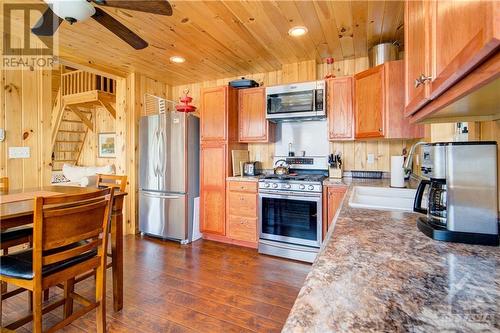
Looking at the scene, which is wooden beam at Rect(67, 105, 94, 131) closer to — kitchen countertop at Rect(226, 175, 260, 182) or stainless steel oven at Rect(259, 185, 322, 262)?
kitchen countertop at Rect(226, 175, 260, 182)

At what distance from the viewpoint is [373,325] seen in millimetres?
439

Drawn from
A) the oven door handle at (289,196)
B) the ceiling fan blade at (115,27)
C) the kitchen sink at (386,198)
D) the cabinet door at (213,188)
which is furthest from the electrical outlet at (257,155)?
the ceiling fan blade at (115,27)

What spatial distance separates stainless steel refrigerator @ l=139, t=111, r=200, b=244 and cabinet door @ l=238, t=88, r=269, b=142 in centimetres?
69

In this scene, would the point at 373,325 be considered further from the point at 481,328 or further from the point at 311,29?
the point at 311,29

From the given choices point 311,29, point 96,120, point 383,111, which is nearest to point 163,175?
point 311,29

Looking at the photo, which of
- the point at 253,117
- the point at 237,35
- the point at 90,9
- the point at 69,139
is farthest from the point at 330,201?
the point at 69,139

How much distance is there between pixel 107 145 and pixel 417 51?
7042 millimetres

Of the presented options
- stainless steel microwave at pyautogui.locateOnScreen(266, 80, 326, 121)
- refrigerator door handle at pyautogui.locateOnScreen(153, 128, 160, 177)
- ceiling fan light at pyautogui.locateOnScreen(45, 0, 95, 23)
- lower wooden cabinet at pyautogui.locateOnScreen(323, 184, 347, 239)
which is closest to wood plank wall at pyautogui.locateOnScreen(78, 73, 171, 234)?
refrigerator door handle at pyautogui.locateOnScreen(153, 128, 160, 177)

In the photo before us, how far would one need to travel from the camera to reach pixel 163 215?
3518 millimetres

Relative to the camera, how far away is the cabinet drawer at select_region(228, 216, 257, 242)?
10.4 ft

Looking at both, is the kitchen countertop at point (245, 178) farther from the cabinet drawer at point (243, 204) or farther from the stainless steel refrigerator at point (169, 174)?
the stainless steel refrigerator at point (169, 174)

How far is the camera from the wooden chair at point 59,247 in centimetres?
123

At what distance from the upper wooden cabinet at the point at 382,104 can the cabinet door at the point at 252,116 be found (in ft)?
3.77

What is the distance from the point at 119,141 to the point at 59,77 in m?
3.17
